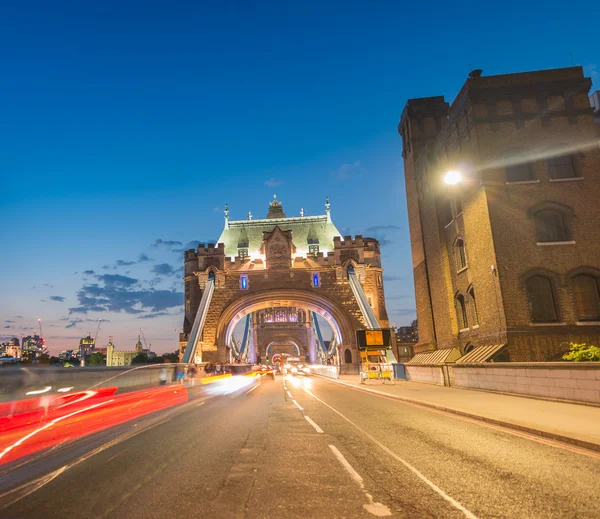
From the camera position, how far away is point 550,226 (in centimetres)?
2156

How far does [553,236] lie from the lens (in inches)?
843

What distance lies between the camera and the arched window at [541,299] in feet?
67.3

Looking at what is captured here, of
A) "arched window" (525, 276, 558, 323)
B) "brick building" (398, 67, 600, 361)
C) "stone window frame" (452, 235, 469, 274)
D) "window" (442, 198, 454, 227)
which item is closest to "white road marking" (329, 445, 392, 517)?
"brick building" (398, 67, 600, 361)

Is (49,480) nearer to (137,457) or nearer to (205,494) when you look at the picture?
(137,457)

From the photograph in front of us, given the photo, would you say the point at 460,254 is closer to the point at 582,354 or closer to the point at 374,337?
the point at 374,337

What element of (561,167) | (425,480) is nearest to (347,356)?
(561,167)

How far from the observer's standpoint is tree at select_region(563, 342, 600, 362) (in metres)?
17.0

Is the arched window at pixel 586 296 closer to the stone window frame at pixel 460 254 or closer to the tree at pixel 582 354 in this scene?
the tree at pixel 582 354

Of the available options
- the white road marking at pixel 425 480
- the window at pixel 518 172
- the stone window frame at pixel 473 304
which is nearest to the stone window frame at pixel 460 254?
the stone window frame at pixel 473 304

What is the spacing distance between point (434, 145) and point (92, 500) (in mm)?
28149

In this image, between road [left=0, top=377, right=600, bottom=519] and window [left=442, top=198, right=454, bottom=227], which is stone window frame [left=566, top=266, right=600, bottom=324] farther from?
road [left=0, top=377, right=600, bottom=519]

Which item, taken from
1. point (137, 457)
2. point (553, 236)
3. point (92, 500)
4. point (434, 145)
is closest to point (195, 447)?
point (137, 457)

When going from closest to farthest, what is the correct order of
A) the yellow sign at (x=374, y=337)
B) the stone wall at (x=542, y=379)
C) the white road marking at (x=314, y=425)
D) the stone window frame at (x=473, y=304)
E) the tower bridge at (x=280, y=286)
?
the white road marking at (x=314, y=425) < the stone wall at (x=542, y=379) < the stone window frame at (x=473, y=304) < the yellow sign at (x=374, y=337) < the tower bridge at (x=280, y=286)

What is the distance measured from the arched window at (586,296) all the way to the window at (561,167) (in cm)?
495
